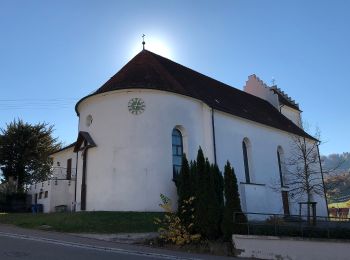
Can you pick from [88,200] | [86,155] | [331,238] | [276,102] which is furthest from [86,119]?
[276,102]

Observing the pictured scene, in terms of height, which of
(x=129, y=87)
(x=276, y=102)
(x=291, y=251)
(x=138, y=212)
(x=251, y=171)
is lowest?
(x=291, y=251)

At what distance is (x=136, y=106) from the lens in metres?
23.7

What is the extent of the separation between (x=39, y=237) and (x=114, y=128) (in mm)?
9306

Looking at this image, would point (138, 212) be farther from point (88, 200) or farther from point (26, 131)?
point (26, 131)

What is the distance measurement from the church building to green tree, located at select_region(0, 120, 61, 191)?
314 inches

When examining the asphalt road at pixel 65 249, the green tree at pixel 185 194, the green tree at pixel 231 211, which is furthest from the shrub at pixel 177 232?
the asphalt road at pixel 65 249

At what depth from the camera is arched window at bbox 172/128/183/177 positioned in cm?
2382

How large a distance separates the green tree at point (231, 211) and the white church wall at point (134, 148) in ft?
20.2

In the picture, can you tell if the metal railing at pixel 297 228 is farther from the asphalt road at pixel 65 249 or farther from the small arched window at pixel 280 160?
the small arched window at pixel 280 160

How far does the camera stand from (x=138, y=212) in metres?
21.0

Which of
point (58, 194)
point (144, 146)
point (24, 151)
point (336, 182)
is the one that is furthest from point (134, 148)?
point (24, 151)

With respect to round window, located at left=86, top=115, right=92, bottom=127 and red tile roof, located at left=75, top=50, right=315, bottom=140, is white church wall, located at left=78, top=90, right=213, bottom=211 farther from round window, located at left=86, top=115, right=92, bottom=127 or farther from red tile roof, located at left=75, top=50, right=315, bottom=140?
red tile roof, located at left=75, top=50, right=315, bottom=140

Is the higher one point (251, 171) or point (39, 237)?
point (251, 171)

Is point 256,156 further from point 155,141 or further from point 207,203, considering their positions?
point 207,203
